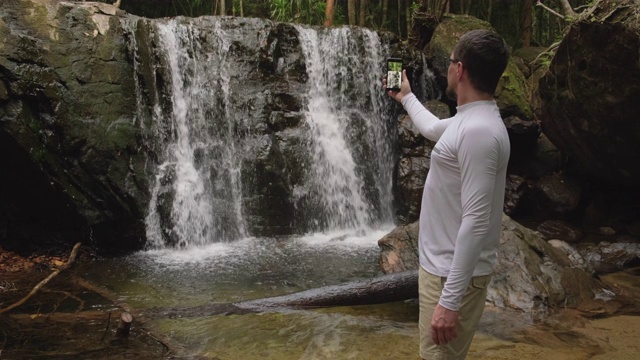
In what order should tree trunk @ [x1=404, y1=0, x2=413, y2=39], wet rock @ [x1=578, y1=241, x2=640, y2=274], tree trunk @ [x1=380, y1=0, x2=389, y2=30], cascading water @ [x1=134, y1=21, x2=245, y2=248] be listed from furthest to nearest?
tree trunk @ [x1=380, y1=0, x2=389, y2=30], tree trunk @ [x1=404, y1=0, x2=413, y2=39], cascading water @ [x1=134, y1=21, x2=245, y2=248], wet rock @ [x1=578, y1=241, x2=640, y2=274]

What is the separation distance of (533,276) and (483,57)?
12.1ft

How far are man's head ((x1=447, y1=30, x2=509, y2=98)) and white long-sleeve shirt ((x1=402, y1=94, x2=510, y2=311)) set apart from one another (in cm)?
8

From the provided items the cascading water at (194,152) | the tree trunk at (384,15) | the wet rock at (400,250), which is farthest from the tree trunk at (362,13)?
the wet rock at (400,250)

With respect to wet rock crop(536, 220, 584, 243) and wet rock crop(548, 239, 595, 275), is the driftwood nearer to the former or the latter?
wet rock crop(548, 239, 595, 275)

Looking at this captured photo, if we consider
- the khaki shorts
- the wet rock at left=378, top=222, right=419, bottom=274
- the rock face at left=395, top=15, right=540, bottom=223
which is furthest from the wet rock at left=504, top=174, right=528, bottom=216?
the khaki shorts

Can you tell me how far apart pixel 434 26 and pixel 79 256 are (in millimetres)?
7979

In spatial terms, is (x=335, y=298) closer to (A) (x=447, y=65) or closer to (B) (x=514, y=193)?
(B) (x=514, y=193)

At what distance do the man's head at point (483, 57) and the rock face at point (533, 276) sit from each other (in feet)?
11.2

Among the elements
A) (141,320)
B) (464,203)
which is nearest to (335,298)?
(141,320)

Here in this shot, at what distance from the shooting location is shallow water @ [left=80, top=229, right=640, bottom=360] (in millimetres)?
3836

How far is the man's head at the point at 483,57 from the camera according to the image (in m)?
1.77

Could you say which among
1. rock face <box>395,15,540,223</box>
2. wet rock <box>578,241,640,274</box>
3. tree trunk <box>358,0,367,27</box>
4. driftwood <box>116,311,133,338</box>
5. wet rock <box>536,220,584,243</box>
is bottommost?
wet rock <box>536,220,584,243</box>

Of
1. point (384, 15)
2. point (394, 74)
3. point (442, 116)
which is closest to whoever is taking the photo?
point (394, 74)

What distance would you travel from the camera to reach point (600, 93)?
6258 millimetres
